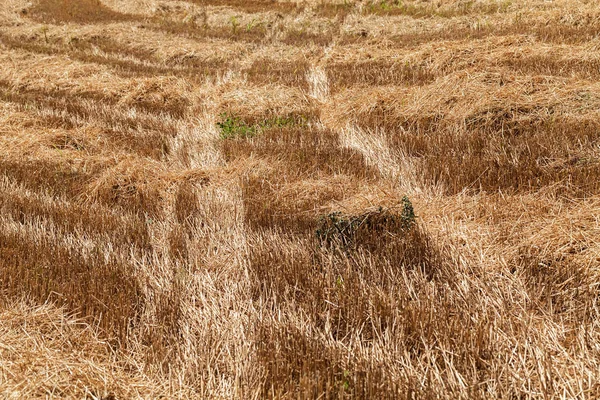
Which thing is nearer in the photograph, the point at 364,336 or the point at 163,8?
the point at 364,336

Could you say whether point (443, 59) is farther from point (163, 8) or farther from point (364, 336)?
point (163, 8)

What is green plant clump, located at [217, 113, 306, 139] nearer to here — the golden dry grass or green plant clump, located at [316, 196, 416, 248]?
the golden dry grass

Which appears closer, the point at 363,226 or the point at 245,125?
the point at 363,226

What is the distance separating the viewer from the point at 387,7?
1911cm

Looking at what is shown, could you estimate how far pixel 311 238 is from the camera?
3.50 meters

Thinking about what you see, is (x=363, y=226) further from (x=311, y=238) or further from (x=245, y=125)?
(x=245, y=125)

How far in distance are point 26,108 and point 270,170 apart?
510 cm

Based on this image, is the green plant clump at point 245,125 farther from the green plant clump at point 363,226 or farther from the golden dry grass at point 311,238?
the green plant clump at point 363,226

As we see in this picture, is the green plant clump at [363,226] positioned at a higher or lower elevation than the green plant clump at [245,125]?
higher

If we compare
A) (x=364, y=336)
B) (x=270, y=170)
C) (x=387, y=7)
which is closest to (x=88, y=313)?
(x=364, y=336)

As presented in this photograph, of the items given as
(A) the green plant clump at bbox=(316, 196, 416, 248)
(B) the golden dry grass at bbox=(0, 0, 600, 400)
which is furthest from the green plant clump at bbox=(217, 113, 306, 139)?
(A) the green plant clump at bbox=(316, 196, 416, 248)

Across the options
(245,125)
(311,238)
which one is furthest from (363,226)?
(245,125)

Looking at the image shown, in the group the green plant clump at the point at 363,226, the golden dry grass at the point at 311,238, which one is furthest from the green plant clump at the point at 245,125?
the green plant clump at the point at 363,226

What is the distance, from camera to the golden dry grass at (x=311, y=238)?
2.21 metres
